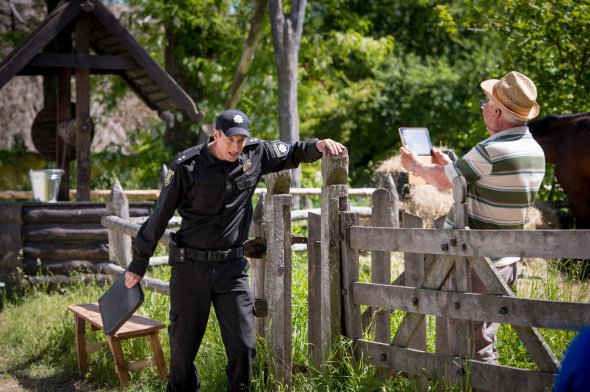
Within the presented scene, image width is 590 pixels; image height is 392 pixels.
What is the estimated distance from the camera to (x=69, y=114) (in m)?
10.1

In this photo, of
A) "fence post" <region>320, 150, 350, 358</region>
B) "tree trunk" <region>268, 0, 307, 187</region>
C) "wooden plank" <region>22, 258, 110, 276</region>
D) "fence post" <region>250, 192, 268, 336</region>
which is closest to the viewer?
"fence post" <region>320, 150, 350, 358</region>

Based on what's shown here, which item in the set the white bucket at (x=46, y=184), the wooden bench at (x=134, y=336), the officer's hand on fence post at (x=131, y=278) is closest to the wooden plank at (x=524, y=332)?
the officer's hand on fence post at (x=131, y=278)

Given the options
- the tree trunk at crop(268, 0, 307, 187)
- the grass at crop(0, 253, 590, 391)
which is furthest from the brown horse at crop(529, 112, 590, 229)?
the tree trunk at crop(268, 0, 307, 187)

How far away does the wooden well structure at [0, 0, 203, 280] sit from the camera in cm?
923

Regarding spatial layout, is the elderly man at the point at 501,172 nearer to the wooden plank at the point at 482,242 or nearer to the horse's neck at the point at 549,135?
the wooden plank at the point at 482,242

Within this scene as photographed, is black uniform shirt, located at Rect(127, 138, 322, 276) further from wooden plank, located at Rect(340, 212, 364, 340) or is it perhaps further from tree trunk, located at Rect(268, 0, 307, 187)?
tree trunk, located at Rect(268, 0, 307, 187)

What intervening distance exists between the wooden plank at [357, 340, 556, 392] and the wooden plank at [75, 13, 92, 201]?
6.05 metres

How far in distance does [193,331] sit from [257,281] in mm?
602

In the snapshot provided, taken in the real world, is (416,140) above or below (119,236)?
above

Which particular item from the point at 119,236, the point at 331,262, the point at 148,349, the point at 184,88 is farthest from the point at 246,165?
the point at 184,88

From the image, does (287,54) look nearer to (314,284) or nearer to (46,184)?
(46,184)

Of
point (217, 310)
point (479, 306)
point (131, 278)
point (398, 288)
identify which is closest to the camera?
point (479, 306)

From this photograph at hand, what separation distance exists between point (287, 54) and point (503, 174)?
8.94 meters

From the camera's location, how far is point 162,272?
787cm
